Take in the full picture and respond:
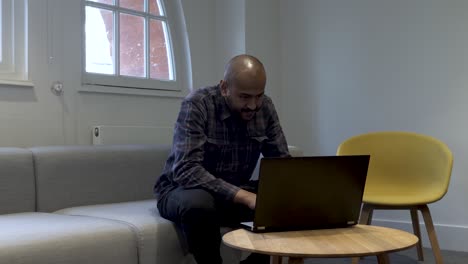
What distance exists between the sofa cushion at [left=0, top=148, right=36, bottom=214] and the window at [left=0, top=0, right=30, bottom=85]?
0.53 metres

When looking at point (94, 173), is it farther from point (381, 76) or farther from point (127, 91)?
point (381, 76)

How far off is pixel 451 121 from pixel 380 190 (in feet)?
2.31

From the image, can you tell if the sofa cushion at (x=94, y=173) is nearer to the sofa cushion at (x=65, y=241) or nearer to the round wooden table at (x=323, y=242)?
the sofa cushion at (x=65, y=241)

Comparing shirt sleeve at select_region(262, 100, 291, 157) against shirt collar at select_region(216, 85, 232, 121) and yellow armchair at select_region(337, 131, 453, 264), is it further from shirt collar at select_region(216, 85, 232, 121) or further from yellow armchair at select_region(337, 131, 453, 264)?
yellow armchair at select_region(337, 131, 453, 264)

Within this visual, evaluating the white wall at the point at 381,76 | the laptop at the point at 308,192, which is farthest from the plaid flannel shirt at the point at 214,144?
the white wall at the point at 381,76

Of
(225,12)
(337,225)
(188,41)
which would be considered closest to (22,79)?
(188,41)

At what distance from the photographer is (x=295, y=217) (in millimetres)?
1718

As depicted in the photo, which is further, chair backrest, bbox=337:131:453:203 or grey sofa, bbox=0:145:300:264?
chair backrest, bbox=337:131:453:203

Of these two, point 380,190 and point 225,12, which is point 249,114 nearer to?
point 380,190

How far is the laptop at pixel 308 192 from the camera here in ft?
5.41

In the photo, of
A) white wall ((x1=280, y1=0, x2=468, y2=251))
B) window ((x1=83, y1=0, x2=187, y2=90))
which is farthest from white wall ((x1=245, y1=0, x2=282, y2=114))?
window ((x1=83, y1=0, x2=187, y2=90))

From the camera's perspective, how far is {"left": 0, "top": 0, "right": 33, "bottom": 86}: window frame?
9.11 ft

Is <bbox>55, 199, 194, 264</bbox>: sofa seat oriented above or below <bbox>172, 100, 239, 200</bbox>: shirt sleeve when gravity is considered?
below

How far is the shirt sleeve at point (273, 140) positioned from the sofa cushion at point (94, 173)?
0.73m
